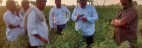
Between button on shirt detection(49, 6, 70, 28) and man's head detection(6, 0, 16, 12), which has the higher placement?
man's head detection(6, 0, 16, 12)

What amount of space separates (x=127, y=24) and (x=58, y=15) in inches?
168

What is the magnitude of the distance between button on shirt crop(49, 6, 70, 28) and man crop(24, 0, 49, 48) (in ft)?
13.6

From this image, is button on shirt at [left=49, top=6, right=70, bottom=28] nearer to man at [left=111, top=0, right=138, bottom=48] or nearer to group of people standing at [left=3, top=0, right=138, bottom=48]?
group of people standing at [left=3, top=0, right=138, bottom=48]

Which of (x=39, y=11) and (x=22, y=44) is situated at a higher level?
(x=39, y=11)

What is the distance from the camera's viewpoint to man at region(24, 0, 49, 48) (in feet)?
26.1

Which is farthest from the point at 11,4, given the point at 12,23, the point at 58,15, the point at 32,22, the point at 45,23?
the point at 58,15

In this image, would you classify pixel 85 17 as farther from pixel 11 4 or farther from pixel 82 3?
pixel 11 4

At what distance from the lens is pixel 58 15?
40.9 ft

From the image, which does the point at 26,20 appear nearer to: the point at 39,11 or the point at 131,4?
the point at 39,11

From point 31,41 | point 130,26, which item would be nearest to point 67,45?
point 31,41

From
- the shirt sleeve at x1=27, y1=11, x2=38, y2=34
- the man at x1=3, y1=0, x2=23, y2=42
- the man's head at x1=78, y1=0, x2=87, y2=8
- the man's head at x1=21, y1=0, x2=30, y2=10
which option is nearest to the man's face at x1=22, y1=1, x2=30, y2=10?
the man's head at x1=21, y1=0, x2=30, y2=10

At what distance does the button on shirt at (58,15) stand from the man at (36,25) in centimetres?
415

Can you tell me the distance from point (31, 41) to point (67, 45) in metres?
0.60

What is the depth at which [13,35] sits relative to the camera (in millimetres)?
9898
